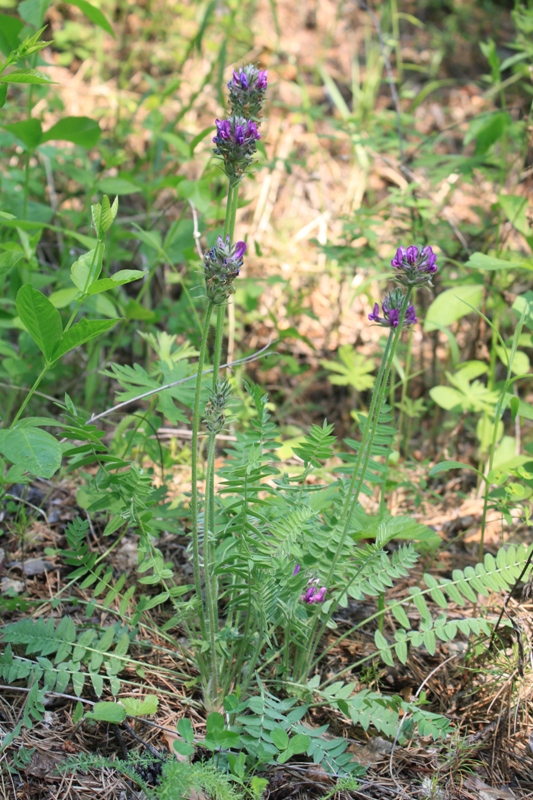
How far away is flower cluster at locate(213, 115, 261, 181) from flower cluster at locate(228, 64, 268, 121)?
0.07 metres

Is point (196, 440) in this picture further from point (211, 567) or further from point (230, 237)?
point (230, 237)

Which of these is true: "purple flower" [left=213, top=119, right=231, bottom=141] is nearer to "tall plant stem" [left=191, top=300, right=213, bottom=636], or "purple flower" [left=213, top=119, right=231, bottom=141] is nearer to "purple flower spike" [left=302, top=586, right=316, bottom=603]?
"tall plant stem" [left=191, top=300, right=213, bottom=636]

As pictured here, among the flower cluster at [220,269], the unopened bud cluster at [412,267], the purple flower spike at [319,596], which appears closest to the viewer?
the flower cluster at [220,269]

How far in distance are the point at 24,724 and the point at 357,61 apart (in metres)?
5.33

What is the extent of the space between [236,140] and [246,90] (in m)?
0.16

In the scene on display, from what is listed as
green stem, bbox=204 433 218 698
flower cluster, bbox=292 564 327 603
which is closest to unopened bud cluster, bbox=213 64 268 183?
green stem, bbox=204 433 218 698

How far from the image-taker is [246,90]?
152cm

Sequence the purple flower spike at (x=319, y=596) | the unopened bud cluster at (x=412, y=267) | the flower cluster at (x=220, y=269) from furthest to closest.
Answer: the purple flower spike at (x=319, y=596)
the unopened bud cluster at (x=412, y=267)
the flower cluster at (x=220, y=269)

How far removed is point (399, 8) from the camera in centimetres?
553

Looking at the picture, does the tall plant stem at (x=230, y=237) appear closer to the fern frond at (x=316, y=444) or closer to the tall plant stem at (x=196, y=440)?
the tall plant stem at (x=196, y=440)

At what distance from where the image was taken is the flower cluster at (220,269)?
1367mm

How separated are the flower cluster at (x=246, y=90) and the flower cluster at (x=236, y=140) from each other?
2.6 inches

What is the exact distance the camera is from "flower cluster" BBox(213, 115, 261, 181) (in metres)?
1.44

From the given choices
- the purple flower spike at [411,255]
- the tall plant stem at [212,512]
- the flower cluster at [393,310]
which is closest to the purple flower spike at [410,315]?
the flower cluster at [393,310]
